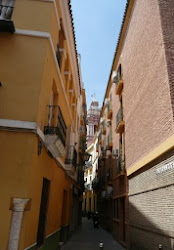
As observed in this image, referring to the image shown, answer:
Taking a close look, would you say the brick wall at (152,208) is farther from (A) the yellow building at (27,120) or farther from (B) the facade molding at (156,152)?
(A) the yellow building at (27,120)

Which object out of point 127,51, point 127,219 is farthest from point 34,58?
point 127,219

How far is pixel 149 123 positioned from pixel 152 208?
3.14m

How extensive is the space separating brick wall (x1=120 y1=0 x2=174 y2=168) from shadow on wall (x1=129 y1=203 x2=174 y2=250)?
2.48 metres

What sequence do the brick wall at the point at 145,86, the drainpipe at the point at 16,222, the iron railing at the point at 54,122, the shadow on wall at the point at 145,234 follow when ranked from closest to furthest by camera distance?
the drainpipe at the point at 16,222
the iron railing at the point at 54,122
the shadow on wall at the point at 145,234
the brick wall at the point at 145,86

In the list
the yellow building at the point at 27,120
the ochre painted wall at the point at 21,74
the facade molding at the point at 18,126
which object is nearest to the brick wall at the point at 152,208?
the yellow building at the point at 27,120

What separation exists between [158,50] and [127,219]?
842cm

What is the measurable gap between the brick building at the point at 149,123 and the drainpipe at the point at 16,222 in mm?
4250

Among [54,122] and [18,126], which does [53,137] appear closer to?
[18,126]

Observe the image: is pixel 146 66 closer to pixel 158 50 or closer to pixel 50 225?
pixel 158 50

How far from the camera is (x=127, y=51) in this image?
14.0 metres

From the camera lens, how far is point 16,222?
5289mm

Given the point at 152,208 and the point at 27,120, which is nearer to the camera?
the point at 27,120

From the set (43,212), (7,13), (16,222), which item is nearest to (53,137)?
(16,222)

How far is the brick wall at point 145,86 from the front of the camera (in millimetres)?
8070
